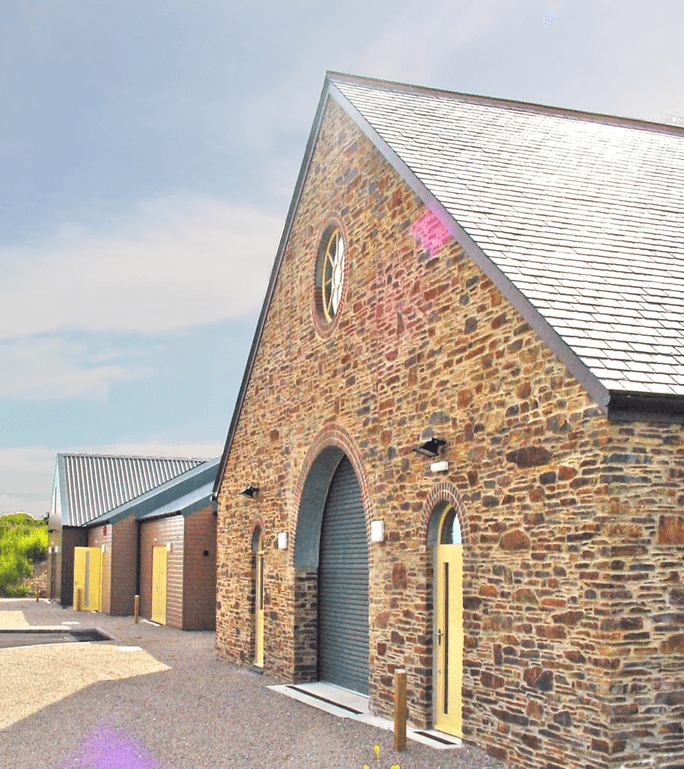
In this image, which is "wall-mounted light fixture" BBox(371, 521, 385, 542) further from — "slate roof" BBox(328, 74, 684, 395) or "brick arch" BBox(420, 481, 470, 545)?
"slate roof" BBox(328, 74, 684, 395)

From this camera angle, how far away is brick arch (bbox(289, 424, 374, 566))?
501 inches

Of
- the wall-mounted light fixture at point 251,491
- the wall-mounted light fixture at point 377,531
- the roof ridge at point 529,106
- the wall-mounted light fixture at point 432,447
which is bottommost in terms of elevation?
the wall-mounted light fixture at point 377,531

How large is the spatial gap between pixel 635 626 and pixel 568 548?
855 millimetres

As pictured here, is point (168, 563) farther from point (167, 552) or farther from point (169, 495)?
point (169, 495)

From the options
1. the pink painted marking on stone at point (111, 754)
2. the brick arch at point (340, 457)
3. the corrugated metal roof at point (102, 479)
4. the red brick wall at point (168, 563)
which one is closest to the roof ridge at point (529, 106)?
the brick arch at point (340, 457)

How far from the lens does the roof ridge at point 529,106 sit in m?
16.5

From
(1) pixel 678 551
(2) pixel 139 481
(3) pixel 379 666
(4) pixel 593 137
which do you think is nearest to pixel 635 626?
(1) pixel 678 551

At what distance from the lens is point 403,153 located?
12484mm

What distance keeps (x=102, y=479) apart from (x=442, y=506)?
32.2m

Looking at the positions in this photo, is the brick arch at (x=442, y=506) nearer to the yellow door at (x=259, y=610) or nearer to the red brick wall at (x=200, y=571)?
the yellow door at (x=259, y=610)

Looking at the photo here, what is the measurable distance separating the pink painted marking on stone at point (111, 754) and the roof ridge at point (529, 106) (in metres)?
10.7

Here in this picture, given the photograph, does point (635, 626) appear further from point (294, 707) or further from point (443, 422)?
point (294, 707)

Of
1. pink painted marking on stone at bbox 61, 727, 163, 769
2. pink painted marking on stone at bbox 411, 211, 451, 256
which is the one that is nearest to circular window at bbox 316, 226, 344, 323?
pink painted marking on stone at bbox 411, 211, 451, 256

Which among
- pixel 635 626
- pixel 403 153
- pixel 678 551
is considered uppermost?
pixel 403 153
